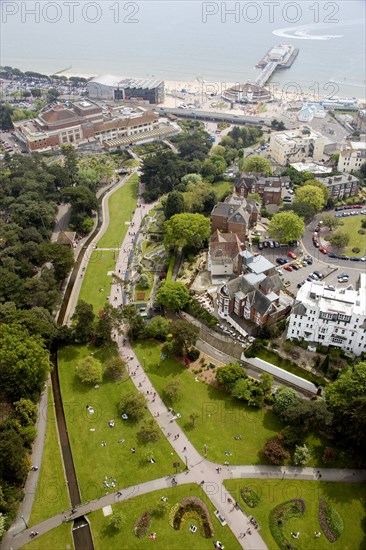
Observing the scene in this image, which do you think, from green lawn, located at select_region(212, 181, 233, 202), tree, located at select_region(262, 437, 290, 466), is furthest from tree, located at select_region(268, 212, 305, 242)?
tree, located at select_region(262, 437, 290, 466)

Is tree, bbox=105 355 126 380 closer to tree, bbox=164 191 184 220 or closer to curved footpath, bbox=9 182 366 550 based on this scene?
curved footpath, bbox=9 182 366 550

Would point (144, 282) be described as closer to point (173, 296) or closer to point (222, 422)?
point (173, 296)

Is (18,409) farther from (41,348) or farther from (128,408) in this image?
(128,408)

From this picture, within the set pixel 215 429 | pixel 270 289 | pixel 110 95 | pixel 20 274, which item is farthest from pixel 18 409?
pixel 110 95

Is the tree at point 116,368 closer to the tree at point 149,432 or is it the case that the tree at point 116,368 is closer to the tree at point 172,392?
the tree at point 172,392

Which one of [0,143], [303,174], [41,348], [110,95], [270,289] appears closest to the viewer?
[41,348]
